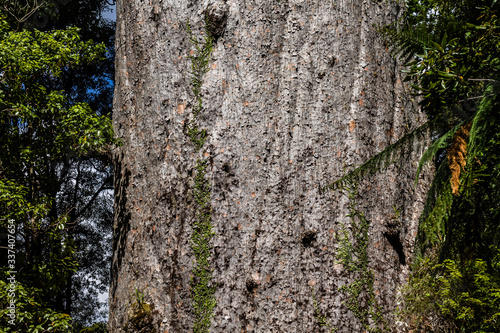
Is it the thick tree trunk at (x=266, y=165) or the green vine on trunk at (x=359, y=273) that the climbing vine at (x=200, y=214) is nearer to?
the thick tree trunk at (x=266, y=165)

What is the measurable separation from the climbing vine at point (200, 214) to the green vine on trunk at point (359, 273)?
0.89 meters

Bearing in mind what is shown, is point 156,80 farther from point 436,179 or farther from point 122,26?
point 436,179

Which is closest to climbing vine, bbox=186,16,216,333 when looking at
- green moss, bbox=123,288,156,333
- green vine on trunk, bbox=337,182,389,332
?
green moss, bbox=123,288,156,333

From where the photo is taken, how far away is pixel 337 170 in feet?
9.91

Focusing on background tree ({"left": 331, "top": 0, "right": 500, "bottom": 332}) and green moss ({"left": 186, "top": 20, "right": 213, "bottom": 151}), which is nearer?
background tree ({"left": 331, "top": 0, "right": 500, "bottom": 332})

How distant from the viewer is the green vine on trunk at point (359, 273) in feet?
9.21

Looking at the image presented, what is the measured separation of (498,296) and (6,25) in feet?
15.9

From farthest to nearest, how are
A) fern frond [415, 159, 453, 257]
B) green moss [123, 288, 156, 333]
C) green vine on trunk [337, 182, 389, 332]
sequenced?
green moss [123, 288, 156, 333] → green vine on trunk [337, 182, 389, 332] → fern frond [415, 159, 453, 257]

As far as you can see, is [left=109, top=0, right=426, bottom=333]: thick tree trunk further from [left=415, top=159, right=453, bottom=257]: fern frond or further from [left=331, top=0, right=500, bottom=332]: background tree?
[left=415, top=159, right=453, bottom=257]: fern frond

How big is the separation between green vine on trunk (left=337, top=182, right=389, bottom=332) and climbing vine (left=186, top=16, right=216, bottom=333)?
0.89m

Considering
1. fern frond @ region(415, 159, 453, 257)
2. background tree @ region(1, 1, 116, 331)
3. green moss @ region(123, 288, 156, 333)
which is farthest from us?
background tree @ region(1, 1, 116, 331)

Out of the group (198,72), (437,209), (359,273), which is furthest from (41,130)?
(437,209)

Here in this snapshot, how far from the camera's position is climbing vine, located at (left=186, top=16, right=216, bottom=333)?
2891 mm

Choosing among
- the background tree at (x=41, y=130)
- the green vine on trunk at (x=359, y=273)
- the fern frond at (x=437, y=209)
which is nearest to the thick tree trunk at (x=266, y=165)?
the green vine on trunk at (x=359, y=273)
